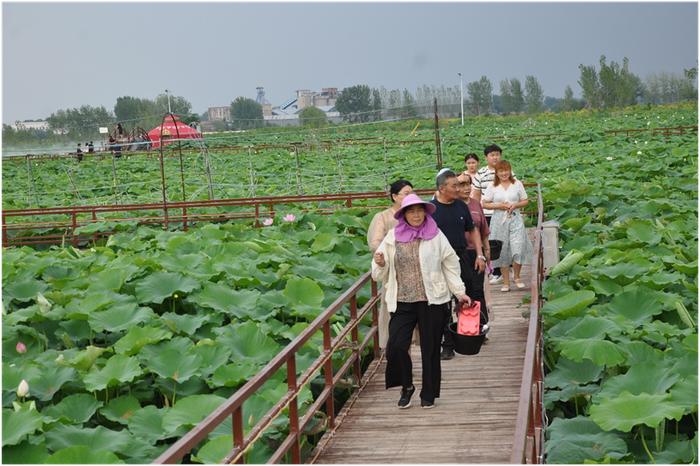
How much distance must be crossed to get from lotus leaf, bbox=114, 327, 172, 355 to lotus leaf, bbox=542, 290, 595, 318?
7.75ft

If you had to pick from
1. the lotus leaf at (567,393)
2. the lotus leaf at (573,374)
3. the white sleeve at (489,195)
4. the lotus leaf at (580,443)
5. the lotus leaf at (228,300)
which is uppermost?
the white sleeve at (489,195)

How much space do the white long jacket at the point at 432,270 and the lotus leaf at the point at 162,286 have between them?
8.89ft

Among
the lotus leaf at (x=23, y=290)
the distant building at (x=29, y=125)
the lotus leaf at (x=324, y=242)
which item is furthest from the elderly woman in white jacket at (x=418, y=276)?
the distant building at (x=29, y=125)

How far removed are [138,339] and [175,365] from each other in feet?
1.73

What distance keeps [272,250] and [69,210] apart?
4.13 metres

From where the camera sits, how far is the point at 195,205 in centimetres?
1280

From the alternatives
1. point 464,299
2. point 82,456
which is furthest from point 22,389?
point 464,299

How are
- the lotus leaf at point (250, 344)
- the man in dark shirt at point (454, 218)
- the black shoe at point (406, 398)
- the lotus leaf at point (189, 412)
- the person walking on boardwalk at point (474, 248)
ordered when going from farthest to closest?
the lotus leaf at point (250, 344) → the person walking on boardwalk at point (474, 248) → the man in dark shirt at point (454, 218) → the black shoe at point (406, 398) → the lotus leaf at point (189, 412)

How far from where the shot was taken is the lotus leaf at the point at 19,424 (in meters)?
4.55

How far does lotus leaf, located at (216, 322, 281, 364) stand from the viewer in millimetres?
5871

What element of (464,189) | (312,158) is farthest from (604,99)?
(464,189)

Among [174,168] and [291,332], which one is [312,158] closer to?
[174,168]

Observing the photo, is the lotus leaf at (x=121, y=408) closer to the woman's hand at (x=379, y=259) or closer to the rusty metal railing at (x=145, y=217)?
the woman's hand at (x=379, y=259)

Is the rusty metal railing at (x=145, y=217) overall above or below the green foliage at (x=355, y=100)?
below
